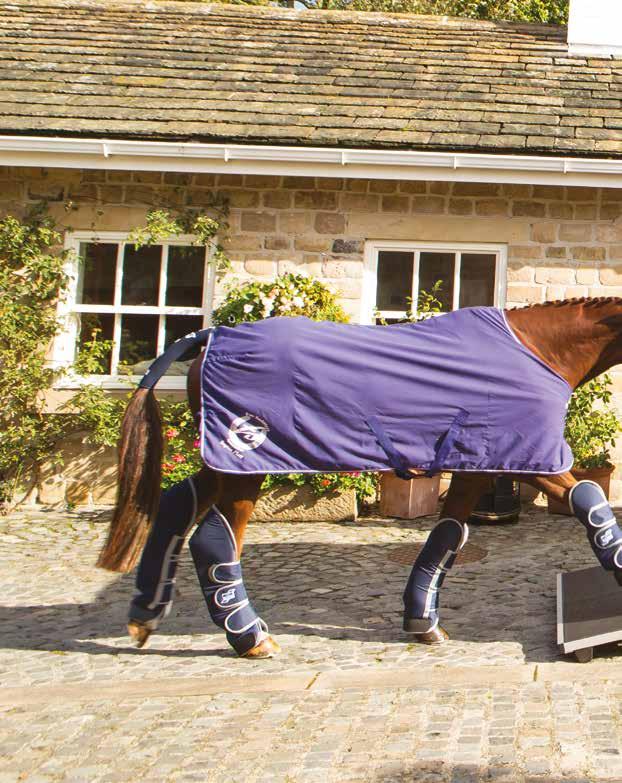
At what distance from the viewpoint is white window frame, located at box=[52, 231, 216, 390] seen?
8141 millimetres

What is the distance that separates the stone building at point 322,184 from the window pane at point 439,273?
0.04 ft

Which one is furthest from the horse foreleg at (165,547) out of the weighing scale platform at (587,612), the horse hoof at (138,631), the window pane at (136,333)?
the window pane at (136,333)

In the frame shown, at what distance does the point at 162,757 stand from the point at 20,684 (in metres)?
1.07

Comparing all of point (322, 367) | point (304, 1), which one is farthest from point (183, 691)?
point (304, 1)

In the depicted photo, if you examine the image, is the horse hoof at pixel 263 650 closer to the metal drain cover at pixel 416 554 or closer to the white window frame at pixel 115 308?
the metal drain cover at pixel 416 554

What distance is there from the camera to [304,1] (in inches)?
763

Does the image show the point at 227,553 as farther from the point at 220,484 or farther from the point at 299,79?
the point at 299,79

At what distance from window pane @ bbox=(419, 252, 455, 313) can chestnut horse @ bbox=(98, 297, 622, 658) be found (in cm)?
416

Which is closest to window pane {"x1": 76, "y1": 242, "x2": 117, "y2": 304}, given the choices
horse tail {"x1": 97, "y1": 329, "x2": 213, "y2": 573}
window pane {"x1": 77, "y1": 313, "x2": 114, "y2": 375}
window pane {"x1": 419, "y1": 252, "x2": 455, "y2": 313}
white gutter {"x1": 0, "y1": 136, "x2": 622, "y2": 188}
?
window pane {"x1": 77, "y1": 313, "x2": 114, "y2": 375}

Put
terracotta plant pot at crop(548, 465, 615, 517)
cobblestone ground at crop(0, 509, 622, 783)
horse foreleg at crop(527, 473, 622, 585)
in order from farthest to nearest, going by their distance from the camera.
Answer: terracotta plant pot at crop(548, 465, 615, 517), horse foreleg at crop(527, 473, 622, 585), cobblestone ground at crop(0, 509, 622, 783)

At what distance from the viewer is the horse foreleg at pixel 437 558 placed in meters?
4.21

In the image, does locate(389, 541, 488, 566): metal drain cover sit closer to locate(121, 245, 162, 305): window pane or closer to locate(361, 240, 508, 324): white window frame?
locate(361, 240, 508, 324): white window frame

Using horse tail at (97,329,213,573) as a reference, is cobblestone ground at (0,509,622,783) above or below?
below

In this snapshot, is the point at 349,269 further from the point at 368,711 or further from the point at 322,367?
the point at 368,711
